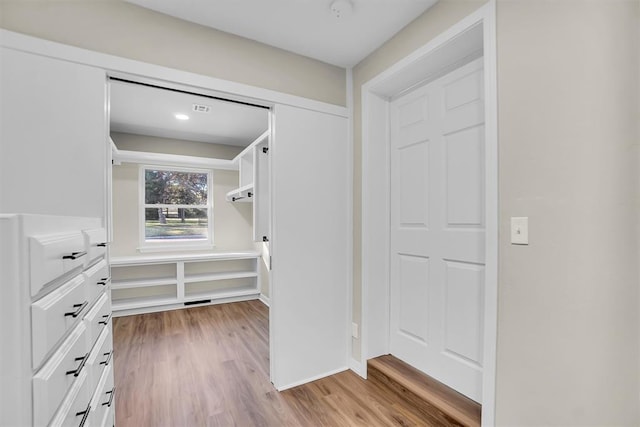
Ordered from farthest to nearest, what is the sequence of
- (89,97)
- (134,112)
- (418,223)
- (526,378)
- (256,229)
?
(134,112) → (256,229) → (418,223) → (89,97) → (526,378)

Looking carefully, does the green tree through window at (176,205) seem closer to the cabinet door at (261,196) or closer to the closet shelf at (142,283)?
the closet shelf at (142,283)

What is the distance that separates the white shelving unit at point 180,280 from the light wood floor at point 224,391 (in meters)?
0.88

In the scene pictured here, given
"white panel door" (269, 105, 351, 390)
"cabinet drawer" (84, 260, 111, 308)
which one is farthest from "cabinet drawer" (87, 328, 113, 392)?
"white panel door" (269, 105, 351, 390)

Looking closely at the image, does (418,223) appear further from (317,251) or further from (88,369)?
(88,369)

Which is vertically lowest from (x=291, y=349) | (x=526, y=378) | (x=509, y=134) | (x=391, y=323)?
(x=291, y=349)

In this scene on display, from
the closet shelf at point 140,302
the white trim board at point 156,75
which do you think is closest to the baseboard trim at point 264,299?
the closet shelf at point 140,302

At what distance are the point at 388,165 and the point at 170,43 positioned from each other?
169 centimetres

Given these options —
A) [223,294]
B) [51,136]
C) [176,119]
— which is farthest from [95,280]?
[223,294]

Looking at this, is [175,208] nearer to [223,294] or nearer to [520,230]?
[223,294]

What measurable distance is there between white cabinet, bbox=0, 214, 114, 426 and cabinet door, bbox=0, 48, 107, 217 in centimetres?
58

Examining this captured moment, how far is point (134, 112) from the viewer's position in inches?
136

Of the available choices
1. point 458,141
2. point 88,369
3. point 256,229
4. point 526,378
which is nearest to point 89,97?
point 88,369

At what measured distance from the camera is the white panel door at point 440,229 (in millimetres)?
1750

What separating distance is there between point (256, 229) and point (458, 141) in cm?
214
